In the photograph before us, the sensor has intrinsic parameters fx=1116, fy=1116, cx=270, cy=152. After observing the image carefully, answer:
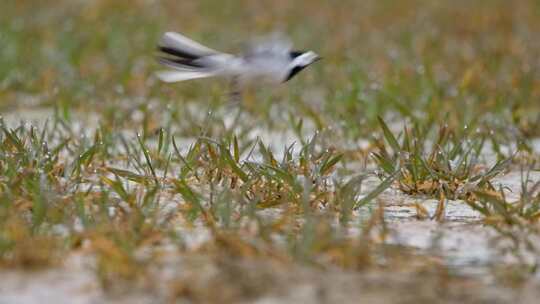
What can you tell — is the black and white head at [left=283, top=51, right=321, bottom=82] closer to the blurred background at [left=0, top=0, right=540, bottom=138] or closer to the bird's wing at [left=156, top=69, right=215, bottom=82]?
the bird's wing at [left=156, top=69, right=215, bottom=82]

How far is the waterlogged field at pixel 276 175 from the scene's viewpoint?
2.36 m

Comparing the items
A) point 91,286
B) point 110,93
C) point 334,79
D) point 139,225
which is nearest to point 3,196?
point 139,225

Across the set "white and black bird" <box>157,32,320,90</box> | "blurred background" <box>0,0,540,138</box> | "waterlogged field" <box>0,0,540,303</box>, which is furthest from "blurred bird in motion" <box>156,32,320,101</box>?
"blurred background" <box>0,0,540,138</box>

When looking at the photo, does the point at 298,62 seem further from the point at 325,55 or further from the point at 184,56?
the point at 325,55

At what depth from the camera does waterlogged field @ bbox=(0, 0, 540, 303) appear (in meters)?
2.36

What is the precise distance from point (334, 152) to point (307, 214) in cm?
144

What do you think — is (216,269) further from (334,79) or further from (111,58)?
(111,58)

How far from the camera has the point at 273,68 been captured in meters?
3.44

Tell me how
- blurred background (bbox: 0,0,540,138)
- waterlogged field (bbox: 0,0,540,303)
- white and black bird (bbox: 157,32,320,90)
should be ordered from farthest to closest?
blurred background (bbox: 0,0,540,138)
white and black bird (bbox: 157,32,320,90)
waterlogged field (bbox: 0,0,540,303)

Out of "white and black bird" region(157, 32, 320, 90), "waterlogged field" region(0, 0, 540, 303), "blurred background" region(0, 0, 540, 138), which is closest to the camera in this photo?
"waterlogged field" region(0, 0, 540, 303)

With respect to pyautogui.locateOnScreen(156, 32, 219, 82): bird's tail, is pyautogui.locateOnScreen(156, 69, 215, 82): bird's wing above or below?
below

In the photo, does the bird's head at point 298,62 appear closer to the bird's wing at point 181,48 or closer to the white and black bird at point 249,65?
the white and black bird at point 249,65

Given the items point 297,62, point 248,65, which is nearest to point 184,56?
point 248,65

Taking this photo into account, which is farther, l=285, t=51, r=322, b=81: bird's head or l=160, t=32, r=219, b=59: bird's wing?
l=160, t=32, r=219, b=59: bird's wing
